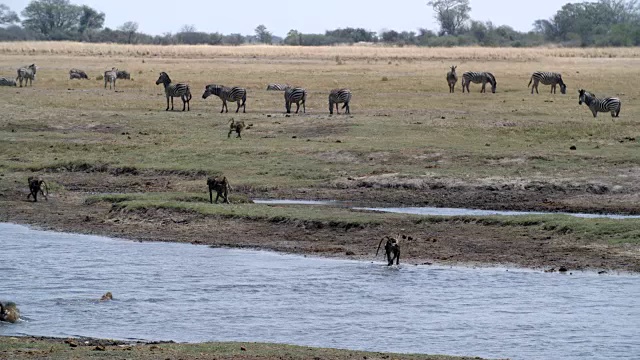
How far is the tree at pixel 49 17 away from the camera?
129425 mm

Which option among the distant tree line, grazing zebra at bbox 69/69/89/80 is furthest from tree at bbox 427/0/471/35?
grazing zebra at bbox 69/69/89/80

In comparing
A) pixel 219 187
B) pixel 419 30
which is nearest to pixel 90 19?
pixel 419 30

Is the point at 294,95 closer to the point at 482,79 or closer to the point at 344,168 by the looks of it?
the point at 482,79

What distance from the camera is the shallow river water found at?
523 inches

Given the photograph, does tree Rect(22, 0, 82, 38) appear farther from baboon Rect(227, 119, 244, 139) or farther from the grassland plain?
baboon Rect(227, 119, 244, 139)

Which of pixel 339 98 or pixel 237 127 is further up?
pixel 339 98

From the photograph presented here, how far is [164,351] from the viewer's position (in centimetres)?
1188

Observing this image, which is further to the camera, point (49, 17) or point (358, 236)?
point (49, 17)

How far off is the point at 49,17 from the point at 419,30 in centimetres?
4187

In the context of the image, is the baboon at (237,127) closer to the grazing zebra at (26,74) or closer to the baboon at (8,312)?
the baboon at (8,312)

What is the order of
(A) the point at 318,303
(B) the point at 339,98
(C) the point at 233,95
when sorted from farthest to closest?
1. (C) the point at 233,95
2. (B) the point at 339,98
3. (A) the point at 318,303

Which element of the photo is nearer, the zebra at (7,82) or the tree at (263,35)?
the zebra at (7,82)

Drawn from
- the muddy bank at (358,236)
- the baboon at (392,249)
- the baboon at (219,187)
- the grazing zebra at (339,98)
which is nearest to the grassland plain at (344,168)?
the muddy bank at (358,236)

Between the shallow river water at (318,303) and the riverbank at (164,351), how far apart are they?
761 millimetres
